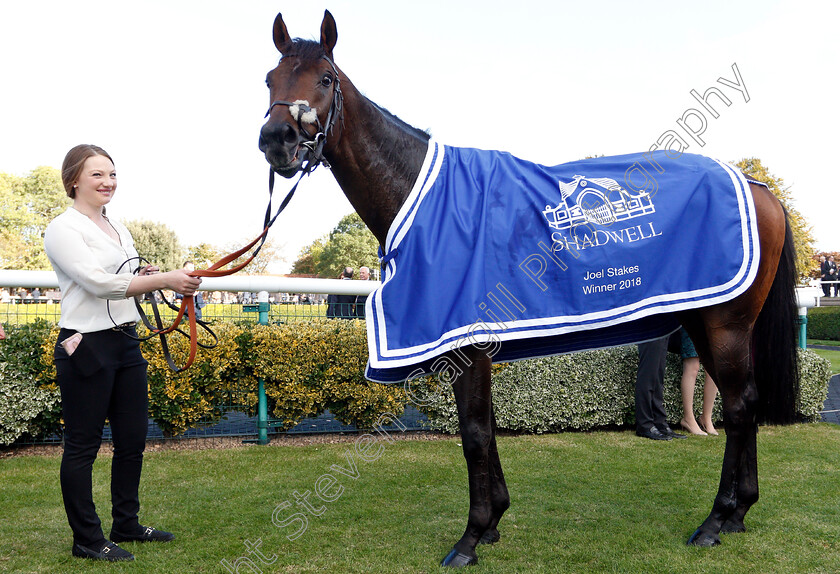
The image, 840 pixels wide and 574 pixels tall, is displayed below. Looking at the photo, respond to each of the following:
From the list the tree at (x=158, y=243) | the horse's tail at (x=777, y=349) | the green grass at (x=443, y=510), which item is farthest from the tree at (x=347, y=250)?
the horse's tail at (x=777, y=349)

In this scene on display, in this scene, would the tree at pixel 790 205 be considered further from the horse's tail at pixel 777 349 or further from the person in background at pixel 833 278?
the horse's tail at pixel 777 349

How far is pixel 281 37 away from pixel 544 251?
1.62 meters

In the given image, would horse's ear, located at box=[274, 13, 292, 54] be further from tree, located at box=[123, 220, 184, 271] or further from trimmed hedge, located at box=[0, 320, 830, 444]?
tree, located at box=[123, 220, 184, 271]

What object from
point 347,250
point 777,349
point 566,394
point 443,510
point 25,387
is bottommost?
point 443,510

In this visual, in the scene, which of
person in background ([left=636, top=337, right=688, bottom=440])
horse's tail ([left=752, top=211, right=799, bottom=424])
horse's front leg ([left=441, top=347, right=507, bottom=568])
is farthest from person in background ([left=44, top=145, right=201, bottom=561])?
person in background ([left=636, top=337, right=688, bottom=440])

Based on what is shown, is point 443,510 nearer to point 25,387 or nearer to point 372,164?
point 372,164

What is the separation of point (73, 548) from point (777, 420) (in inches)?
156

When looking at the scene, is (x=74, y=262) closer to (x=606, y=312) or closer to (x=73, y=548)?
(x=73, y=548)

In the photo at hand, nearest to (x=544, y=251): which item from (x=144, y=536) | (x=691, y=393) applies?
(x=144, y=536)

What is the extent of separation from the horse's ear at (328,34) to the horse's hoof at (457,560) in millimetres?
2421

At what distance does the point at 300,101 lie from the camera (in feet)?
8.29

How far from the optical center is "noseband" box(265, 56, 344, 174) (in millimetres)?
2499

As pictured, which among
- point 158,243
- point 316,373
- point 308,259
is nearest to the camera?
point 316,373

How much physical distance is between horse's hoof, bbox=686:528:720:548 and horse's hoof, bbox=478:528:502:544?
3.20 feet
